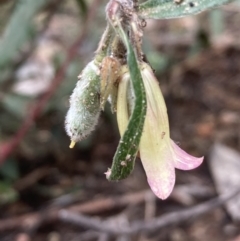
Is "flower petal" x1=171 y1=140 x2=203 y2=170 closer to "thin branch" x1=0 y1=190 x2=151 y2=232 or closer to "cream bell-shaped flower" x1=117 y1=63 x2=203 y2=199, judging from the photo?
"cream bell-shaped flower" x1=117 y1=63 x2=203 y2=199

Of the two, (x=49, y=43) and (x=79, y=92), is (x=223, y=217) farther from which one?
(x=49, y=43)

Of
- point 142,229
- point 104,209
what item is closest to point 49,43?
point 104,209

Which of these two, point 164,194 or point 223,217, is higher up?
point 164,194

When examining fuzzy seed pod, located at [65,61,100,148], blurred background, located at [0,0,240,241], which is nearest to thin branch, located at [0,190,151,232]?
blurred background, located at [0,0,240,241]

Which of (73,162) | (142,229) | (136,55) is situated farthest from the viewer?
(73,162)

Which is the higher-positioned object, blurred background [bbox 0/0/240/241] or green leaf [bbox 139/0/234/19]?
green leaf [bbox 139/0/234/19]

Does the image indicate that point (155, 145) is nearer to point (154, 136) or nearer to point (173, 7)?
point (154, 136)

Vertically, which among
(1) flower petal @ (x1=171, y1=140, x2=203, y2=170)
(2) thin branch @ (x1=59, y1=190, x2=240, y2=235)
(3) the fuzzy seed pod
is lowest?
(2) thin branch @ (x1=59, y1=190, x2=240, y2=235)

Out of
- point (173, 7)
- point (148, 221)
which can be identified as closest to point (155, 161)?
point (173, 7)
